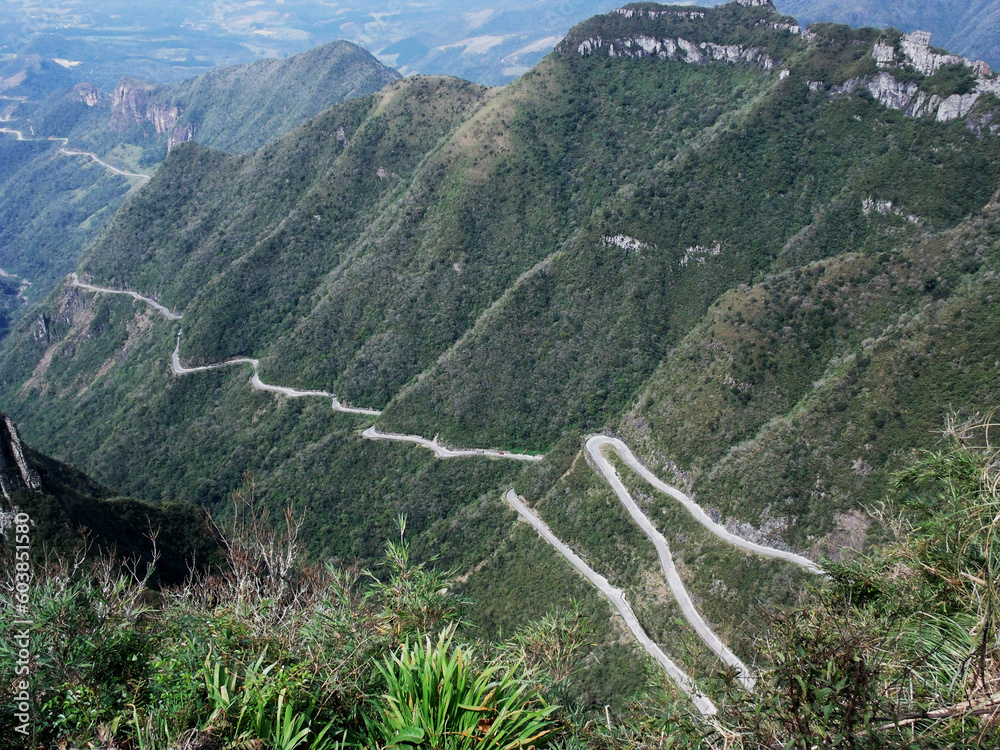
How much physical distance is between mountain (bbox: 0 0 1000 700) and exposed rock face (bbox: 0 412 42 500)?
3696 centimetres

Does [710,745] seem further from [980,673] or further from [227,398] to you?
[227,398]

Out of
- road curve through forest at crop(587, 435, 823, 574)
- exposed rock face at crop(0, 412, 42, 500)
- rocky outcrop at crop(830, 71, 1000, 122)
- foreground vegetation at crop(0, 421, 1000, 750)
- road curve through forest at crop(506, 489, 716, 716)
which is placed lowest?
road curve through forest at crop(506, 489, 716, 716)

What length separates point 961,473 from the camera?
17938mm

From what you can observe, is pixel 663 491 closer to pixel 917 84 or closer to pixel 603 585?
pixel 603 585

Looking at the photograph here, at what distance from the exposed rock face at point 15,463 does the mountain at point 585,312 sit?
37.0 meters

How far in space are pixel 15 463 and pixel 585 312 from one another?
6704 centimetres

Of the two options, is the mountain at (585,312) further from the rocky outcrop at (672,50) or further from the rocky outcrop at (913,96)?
the rocky outcrop at (672,50)

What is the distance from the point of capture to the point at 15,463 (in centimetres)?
5378

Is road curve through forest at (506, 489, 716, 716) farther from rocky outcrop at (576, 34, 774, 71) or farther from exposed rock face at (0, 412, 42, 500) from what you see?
rocky outcrop at (576, 34, 774, 71)

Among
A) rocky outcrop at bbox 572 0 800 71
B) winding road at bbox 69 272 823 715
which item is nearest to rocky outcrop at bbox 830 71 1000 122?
rocky outcrop at bbox 572 0 800 71

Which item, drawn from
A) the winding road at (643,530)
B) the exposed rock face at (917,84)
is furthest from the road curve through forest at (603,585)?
the exposed rock face at (917,84)

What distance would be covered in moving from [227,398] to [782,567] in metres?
93.5

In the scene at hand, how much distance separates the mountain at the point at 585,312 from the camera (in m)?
61.9

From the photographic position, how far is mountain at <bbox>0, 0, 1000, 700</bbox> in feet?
203
